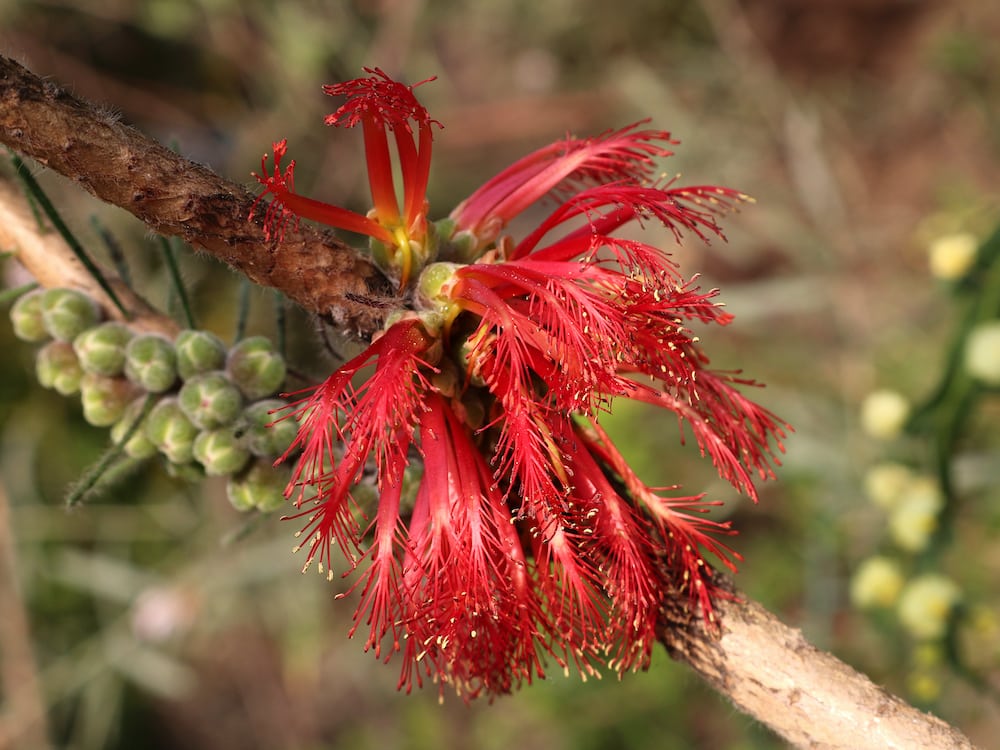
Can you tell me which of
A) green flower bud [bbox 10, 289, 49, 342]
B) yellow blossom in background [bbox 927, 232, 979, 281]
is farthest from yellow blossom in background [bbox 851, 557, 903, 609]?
green flower bud [bbox 10, 289, 49, 342]

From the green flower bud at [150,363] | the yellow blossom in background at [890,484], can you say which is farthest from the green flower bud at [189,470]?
the yellow blossom in background at [890,484]

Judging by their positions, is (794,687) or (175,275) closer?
(794,687)

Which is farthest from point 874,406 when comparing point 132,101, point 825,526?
point 132,101

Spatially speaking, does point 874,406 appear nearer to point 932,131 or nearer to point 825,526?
point 825,526

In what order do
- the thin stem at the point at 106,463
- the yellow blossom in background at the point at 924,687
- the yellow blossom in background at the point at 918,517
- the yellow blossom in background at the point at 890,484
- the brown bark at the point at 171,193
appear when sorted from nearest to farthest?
the brown bark at the point at 171,193, the thin stem at the point at 106,463, the yellow blossom in background at the point at 924,687, the yellow blossom in background at the point at 918,517, the yellow blossom in background at the point at 890,484

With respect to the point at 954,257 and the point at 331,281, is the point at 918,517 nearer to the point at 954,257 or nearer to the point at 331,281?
the point at 954,257

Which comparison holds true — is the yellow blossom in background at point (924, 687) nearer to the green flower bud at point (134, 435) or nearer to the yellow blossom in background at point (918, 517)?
the yellow blossom in background at point (918, 517)

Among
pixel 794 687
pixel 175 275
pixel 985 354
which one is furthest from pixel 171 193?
pixel 985 354
